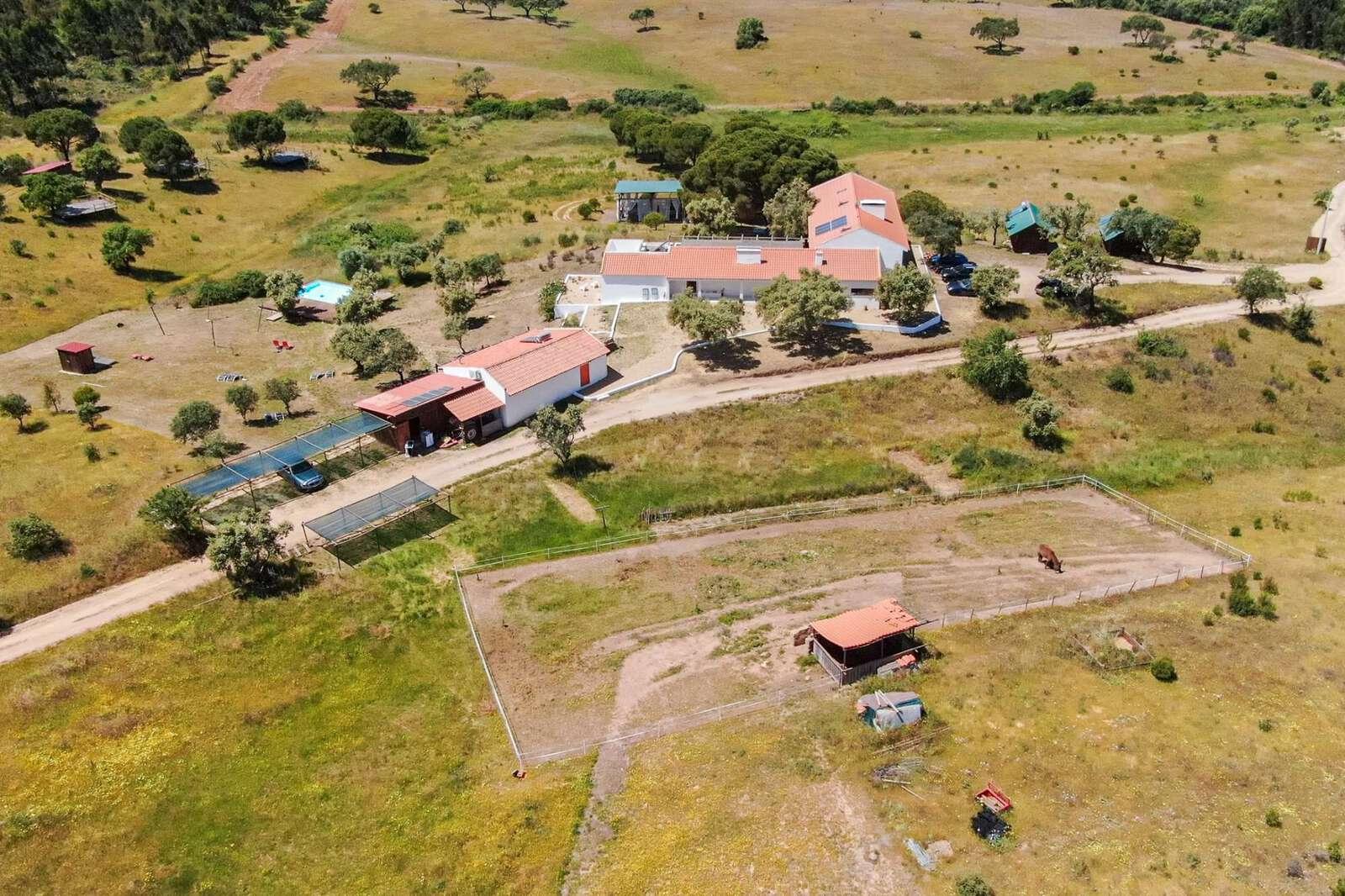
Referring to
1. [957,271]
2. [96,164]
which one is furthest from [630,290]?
[96,164]

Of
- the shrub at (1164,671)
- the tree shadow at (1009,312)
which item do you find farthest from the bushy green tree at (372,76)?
the shrub at (1164,671)

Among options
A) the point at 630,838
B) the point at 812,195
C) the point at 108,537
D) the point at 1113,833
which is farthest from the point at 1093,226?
the point at 108,537

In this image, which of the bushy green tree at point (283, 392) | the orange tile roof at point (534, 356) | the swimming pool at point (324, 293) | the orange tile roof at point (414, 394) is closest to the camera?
the orange tile roof at point (414, 394)

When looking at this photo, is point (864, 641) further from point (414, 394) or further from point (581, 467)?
point (414, 394)

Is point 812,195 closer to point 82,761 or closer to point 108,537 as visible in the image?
point 108,537

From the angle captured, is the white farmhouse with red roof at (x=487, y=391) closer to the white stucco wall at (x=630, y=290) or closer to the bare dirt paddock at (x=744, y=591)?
the white stucco wall at (x=630, y=290)

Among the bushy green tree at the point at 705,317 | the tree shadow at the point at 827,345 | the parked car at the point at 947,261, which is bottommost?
the tree shadow at the point at 827,345

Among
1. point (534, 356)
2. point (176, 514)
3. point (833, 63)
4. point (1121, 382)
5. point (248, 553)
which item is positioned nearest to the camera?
point (248, 553)
